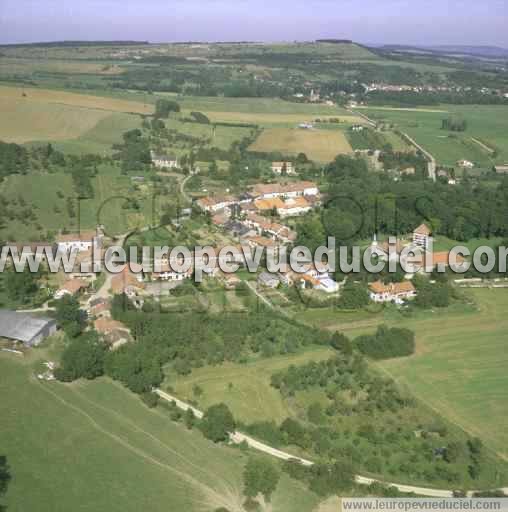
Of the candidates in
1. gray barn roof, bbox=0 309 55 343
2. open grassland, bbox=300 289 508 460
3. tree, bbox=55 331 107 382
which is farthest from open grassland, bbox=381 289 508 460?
gray barn roof, bbox=0 309 55 343

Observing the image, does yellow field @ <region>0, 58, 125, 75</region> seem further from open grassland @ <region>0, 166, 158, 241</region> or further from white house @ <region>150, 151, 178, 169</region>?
open grassland @ <region>0, 166, 158, 241</region>

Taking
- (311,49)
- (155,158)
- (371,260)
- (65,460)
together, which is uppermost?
(311,49)

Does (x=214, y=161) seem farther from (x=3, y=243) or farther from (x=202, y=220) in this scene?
(x=3, y=243)

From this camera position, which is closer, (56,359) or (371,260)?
(56,359)

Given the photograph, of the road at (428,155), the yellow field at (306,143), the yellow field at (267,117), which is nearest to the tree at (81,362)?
the road at (428,155)

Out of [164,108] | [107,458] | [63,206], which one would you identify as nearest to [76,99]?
[164,108]

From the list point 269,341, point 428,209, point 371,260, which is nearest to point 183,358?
point 269,341

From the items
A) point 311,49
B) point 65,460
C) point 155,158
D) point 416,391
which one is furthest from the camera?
point 311,49

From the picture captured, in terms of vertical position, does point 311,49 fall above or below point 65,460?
above
